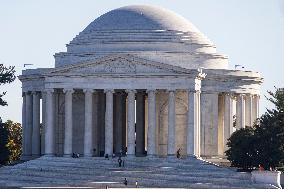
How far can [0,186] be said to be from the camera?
652ft

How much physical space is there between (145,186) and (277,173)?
1591 cm

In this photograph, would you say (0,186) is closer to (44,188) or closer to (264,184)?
(44,188)

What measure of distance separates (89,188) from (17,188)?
8662 millimetres

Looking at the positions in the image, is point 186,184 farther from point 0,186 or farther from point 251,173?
point 0,186

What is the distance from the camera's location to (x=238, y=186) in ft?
643

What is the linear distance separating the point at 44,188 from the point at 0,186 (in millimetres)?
8873

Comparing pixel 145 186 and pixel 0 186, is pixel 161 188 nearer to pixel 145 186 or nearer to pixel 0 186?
pixel 145 186

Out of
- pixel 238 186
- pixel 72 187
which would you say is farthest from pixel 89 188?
pixel 238 186

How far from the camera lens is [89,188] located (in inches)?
7569

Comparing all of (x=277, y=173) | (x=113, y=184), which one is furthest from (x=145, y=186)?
(x=277, y=173)

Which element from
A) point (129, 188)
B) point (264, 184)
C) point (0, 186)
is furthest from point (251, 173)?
point (0, 186)

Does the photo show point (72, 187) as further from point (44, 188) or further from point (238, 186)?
point (238, 186)

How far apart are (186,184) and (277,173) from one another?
1130cm

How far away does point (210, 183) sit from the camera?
198 meters
